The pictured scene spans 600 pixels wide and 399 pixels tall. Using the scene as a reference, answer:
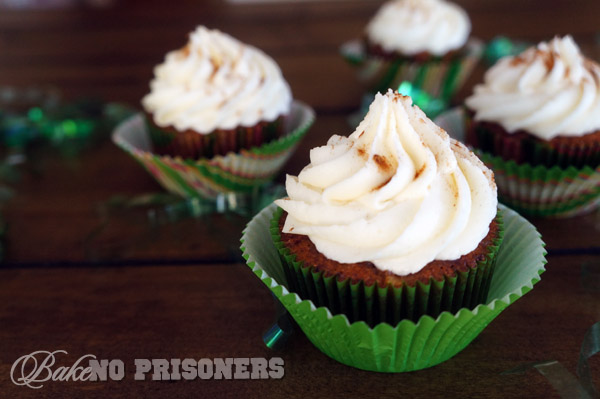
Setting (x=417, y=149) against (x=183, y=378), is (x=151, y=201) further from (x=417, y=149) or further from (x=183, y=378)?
(x=417, y=149)

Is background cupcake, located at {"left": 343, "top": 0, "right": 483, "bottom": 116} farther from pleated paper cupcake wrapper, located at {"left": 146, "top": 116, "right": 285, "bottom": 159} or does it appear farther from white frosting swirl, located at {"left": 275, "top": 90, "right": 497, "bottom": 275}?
white frosting swirl, located at {"left": 275, "top": 90, "right": 497, "bottom": 275}

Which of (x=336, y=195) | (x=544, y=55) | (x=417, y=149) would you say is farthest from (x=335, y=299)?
(x=544, y=55)

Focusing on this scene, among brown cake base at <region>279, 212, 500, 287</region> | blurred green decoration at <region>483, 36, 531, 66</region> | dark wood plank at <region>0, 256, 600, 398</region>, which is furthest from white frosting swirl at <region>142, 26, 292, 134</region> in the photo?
blurred green decoration at <region>483, 36, 531, 66</region>

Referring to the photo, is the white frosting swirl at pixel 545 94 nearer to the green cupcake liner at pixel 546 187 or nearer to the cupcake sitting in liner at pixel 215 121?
the green cupcake liner at pixel 546 187

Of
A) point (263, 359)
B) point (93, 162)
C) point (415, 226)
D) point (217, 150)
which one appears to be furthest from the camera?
point (93, 162)

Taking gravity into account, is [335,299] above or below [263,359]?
above

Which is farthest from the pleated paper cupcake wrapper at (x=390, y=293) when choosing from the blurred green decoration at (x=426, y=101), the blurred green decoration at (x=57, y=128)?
the blurred green decoration at (x=57, y=128)
